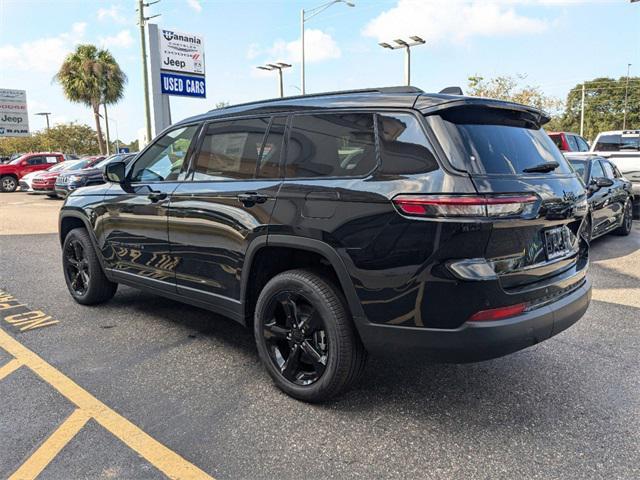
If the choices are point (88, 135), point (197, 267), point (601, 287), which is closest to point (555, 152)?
point (197, 267)

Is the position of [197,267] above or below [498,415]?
above

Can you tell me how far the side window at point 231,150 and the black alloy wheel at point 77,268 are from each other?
79.9 inches

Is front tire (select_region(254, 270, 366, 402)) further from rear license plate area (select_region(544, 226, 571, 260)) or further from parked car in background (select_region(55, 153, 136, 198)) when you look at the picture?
parked car in background (select_region(55, 153, 136, 198))

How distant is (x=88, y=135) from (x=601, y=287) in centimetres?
7466

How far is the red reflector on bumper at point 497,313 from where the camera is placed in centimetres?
246

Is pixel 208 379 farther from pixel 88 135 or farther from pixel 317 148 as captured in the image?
pixel 88 135

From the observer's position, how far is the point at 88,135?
2758 inches

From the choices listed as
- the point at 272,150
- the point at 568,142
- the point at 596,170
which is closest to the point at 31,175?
the point at 568,142

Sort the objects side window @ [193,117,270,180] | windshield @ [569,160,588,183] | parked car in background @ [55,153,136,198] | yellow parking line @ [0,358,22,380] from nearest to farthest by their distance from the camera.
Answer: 1. side window @ [193,117,270,180]
2. yellow parking line @ [0,358,22,380]
3. windshield @ [569,160,588,183]
4. parked car in background @ [55,153,136,198]

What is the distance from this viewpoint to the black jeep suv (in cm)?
247

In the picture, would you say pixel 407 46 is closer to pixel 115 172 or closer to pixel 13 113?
pixel 115 172

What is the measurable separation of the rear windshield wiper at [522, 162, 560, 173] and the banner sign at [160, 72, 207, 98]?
Result: 16965 millimetres

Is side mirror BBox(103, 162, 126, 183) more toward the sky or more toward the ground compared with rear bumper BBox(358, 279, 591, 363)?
more toward the sky

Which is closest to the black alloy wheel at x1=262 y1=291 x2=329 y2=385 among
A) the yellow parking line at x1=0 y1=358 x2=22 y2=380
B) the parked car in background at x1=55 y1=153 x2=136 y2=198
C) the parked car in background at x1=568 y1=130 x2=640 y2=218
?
the yellow parking line at x1=0 y1=358 x2=22 y2=380
